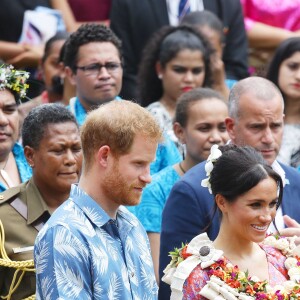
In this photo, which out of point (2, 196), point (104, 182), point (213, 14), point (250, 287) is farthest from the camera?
point (213, 14)

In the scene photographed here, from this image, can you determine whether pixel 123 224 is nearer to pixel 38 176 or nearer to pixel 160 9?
pixel 38 176

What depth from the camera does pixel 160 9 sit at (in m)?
9.49

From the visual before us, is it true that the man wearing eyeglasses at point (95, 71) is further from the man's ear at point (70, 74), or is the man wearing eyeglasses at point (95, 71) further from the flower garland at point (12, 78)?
the flower garland at point (12, 78)

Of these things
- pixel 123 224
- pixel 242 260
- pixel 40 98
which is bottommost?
pixel 40 98

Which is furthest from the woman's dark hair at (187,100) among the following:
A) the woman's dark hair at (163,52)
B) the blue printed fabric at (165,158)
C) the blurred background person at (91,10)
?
the blurred background person at (91,10)

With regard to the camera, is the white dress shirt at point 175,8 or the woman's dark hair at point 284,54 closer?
the woman's dark hair at point 284,54

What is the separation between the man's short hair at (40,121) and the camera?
253 inches

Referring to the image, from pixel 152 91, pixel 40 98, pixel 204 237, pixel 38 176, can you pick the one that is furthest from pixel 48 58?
pixel 204 237

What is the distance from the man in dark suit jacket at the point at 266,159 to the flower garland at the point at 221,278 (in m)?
0.53

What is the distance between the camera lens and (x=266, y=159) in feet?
21.5

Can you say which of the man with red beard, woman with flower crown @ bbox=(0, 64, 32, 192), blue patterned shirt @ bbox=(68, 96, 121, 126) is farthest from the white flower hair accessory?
blue patterned shirt @ bbox=(68, 96, 121, 126)

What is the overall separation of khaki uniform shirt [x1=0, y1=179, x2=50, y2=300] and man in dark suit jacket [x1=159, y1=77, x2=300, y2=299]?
71cm

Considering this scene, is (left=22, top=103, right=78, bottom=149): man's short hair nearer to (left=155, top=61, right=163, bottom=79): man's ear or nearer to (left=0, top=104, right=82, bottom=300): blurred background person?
(left=0, top=104, right=82, bottom=300): blurred background person

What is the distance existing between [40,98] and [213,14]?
1.65 meters
